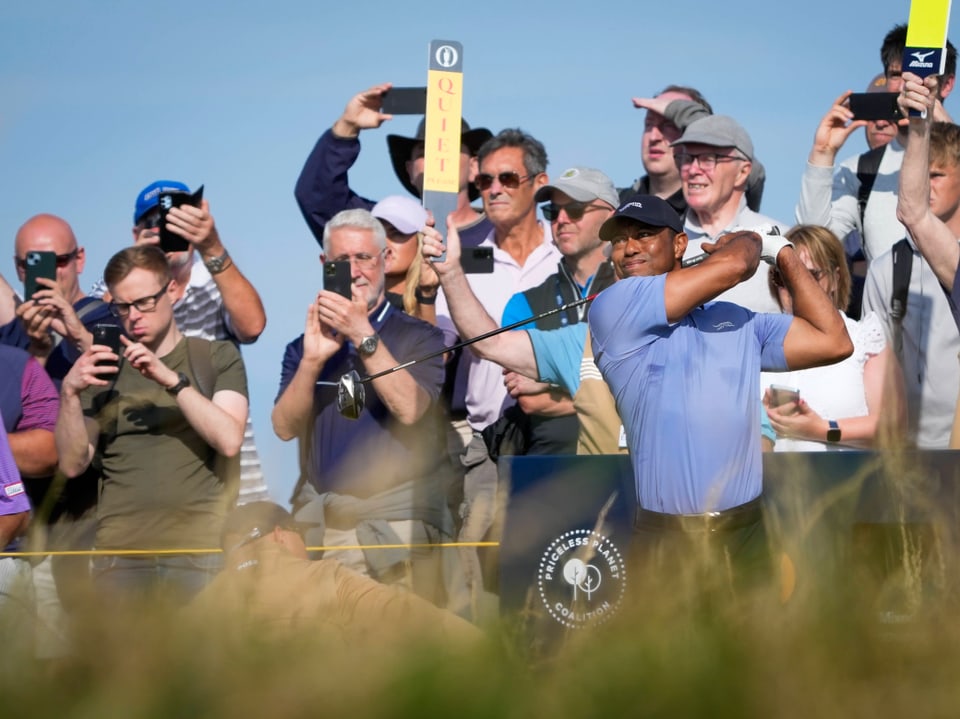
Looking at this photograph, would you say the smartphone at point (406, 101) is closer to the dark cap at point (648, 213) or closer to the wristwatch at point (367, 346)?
the wristwatch at point (367, 346)

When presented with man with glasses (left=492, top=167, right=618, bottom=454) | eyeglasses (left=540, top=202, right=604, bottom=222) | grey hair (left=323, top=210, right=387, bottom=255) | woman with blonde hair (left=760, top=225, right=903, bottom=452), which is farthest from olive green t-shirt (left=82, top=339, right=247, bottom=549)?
woman with blonde hair (left=760, top=225, right=903, bottom=452)

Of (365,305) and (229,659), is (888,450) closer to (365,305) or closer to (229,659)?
(365,305)

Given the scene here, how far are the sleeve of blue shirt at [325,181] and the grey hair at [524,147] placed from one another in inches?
28.9

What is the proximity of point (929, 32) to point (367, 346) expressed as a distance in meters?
2.87

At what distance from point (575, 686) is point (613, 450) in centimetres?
411

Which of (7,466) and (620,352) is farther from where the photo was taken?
(7,466)

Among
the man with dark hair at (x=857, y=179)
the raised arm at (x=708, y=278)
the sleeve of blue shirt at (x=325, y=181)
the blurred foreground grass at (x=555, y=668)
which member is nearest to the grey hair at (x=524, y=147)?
the sleeve of blue shirt at (x=325, y=181)

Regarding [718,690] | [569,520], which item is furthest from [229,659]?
[569,520]

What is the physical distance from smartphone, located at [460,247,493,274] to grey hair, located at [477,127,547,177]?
2.15 feet

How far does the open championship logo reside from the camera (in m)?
4.37

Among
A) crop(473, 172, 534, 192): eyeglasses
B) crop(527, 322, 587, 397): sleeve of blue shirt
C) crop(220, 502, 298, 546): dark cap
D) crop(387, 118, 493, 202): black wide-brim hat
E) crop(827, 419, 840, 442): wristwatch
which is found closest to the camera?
crop(220, 502, 298, 546): dark cap

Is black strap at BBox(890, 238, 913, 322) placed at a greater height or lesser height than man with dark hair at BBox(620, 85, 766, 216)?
lesser

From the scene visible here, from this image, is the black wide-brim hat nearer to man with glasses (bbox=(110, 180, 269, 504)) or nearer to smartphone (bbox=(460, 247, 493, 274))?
smartphone (bbox=(460, 247, 493, 274))

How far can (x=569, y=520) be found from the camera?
462cm
